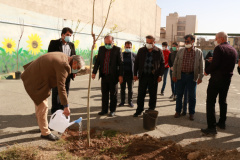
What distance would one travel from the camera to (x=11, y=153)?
3070 mm

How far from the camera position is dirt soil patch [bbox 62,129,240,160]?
3193 millimetres

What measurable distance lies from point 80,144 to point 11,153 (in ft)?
3.45

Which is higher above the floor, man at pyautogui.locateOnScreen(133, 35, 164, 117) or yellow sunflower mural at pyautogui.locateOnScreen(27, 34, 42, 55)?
yellow sunflower mural at pyautogui.locateOnScreen(27, 34, 42, 55)

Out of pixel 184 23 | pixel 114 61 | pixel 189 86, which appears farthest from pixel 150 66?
pixel 184 23

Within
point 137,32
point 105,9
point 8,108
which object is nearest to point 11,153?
point 8,108

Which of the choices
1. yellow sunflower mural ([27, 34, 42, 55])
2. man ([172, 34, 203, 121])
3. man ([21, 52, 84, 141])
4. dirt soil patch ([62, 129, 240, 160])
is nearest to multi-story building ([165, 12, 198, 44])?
yellow sunflower mural ([27, 34, 42, 55])

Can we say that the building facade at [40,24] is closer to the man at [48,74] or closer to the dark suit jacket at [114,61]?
the dark suit jacket at [114,61]

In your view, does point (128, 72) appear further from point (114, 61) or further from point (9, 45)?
point (9, 45)

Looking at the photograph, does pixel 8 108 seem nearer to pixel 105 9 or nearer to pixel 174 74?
pixel 174 74

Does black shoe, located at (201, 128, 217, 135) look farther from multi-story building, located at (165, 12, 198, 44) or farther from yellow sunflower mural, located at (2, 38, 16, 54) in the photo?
multi-story building, located at (165, 12, 198, 44)

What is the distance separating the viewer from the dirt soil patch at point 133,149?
3.19 metres

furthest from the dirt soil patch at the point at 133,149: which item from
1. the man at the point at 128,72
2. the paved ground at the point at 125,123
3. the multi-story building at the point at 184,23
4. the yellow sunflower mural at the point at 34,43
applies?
the multi-story building at the point at 184,23

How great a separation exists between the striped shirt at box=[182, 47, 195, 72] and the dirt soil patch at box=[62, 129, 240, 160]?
6.66ft

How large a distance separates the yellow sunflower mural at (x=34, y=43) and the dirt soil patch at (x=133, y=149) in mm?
9984
